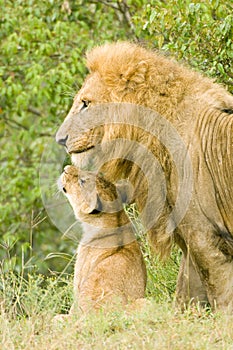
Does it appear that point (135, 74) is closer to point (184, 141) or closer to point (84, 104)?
point (84, 104)

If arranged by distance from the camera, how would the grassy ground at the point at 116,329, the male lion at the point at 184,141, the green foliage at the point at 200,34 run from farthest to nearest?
the green foliage at the point at 200,34, the male lion at the point at 184,141, the grassy ground at the point at 116,329

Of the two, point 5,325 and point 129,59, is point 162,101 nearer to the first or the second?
point 129,59

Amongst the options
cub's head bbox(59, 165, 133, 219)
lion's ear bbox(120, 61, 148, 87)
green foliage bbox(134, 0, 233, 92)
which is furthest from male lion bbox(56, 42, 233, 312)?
green foliage bbox(134, 0, 233, 92)

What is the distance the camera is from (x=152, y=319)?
5105 mm

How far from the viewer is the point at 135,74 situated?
6.08 meters

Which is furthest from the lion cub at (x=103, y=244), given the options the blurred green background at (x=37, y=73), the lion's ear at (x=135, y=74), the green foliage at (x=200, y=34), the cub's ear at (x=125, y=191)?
the blurred green background at (x=37, y=73)

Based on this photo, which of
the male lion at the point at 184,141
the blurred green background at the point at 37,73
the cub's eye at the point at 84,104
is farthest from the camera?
the blurred green background at the point at 37,73

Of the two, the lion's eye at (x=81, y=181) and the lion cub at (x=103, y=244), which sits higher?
the lion's eye at (x=81, y=181)

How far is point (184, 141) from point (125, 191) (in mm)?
667

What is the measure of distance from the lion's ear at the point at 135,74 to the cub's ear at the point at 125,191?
2.14 feet

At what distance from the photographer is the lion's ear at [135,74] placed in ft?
19.9

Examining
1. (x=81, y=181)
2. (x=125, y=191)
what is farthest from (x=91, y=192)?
(x=125, y=191)

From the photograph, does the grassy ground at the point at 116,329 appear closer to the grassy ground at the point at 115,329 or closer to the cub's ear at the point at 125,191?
the grassy ground at the point at 115,329

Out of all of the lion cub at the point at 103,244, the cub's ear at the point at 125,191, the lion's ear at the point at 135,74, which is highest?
the lion's ear at the point at 135,74
